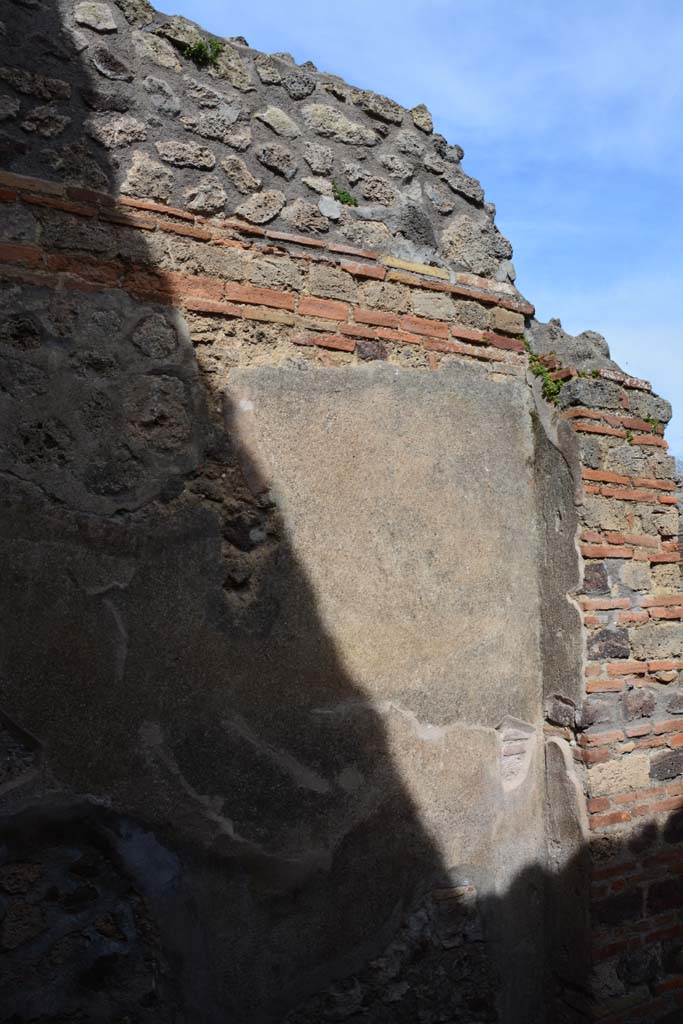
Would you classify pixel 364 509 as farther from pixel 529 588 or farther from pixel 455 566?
pixel 529 588

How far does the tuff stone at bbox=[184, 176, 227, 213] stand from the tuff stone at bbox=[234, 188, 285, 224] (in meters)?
0.07

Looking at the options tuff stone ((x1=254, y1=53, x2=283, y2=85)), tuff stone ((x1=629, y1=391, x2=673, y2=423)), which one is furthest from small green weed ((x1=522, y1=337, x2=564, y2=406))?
tuff stone ((x1=254, y1=53, x2=283, y2=85))

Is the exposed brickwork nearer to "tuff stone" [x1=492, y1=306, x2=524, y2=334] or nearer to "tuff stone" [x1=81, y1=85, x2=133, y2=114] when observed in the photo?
"tuff stone" [x1=492, y1=306, x2=524, y2=334]

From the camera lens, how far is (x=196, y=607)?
2.37 metres

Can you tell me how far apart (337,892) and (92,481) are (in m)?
1.56

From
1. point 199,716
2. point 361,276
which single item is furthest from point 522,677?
point 361,276

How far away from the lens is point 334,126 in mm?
2900

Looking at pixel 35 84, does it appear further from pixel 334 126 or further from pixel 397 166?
pixel 397 166

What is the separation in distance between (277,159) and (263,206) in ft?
0.69

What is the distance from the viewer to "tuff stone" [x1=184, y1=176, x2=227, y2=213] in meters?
2.54

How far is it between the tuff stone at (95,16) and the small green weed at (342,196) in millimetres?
891

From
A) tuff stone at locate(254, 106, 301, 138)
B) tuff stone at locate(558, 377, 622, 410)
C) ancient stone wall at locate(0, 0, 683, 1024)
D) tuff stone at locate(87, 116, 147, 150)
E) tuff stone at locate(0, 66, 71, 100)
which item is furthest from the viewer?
tuff stone at locate(558, 377, 622, 410)

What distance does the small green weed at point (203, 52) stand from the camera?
264 cm

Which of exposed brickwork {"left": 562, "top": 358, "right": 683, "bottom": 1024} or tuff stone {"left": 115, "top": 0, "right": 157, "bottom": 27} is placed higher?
tuff stone {"left": 115, "top": 0, "right": 157, "bottom": 27}
